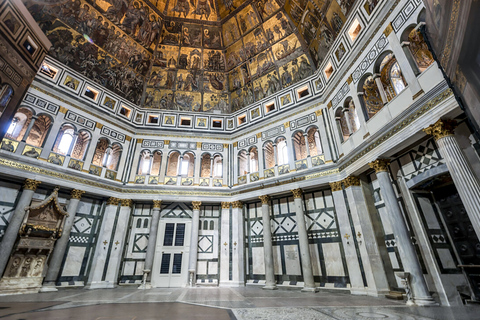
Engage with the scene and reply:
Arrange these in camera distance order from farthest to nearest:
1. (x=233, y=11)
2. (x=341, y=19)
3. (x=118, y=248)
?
(x=233, y=11), (x=118, y=248), (x=341, y=19)

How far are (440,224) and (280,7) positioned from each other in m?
16.8

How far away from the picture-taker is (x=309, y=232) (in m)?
13.5

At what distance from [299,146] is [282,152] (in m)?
1.30

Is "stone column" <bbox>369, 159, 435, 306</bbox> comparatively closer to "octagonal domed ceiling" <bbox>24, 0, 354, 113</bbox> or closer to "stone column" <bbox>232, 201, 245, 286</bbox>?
"octagonal domed ceiling" <bbox>24, 0, 354, 113</bbox>

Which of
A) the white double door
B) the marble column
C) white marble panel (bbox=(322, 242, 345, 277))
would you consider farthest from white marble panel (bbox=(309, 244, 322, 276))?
the white double door

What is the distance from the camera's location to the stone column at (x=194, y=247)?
14.5m

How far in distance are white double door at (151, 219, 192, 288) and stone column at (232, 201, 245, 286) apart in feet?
10.8

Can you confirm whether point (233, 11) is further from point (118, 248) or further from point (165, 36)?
point (118, 248)

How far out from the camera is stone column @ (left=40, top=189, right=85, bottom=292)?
11680 millimetres

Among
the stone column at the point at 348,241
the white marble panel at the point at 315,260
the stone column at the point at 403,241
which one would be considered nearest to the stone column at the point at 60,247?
the white marble panel at the point at 315,260

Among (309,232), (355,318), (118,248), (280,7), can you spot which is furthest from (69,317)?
(280,7)

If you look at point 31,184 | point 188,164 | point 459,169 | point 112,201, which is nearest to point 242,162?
point 188,164

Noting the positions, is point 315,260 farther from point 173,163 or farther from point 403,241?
point 173,163

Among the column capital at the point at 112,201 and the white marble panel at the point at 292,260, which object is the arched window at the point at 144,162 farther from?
the white marble panel at the point at 292,260
